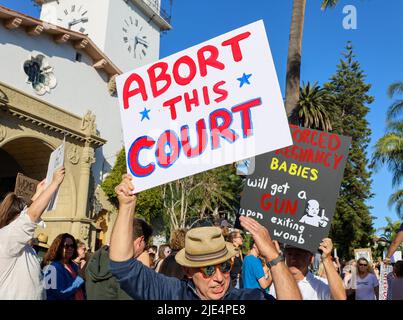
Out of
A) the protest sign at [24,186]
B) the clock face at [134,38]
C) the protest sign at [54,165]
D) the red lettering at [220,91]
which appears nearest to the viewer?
the red lettering at [220,91]

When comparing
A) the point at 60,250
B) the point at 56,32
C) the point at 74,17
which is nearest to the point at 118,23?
the point at 74,17

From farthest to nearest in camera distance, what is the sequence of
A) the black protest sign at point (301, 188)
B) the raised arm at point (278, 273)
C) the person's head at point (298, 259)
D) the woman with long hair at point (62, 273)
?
the woman with long hair at point (62, 273)
the black protest sign at point (301, 188)
the person's head at point (298, 259)
the raised arm at point (278, 273)

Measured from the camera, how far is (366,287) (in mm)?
6984

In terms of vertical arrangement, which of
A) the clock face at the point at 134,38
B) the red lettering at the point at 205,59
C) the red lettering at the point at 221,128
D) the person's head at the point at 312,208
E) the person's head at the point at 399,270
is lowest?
the person's head at the point at 399,270

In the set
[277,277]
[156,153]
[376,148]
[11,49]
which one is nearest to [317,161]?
[156,153]

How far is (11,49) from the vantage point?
58.7 feet

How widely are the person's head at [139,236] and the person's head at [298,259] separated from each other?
3.90 feet

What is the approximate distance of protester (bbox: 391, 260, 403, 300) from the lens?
586cm

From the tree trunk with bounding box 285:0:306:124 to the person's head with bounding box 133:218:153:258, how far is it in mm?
5249

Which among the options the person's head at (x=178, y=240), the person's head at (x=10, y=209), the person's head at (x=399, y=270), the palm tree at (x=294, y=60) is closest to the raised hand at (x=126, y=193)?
the person's head at (x=10, y=209)

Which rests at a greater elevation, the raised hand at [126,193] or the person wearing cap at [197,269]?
the raised hand at [126,193]

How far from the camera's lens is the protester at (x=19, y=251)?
277 cm

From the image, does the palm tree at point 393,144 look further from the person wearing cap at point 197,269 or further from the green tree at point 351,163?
the person wearing cap at point 197,269

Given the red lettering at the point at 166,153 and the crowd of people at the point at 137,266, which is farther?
the red lettering at the point at 166,153
